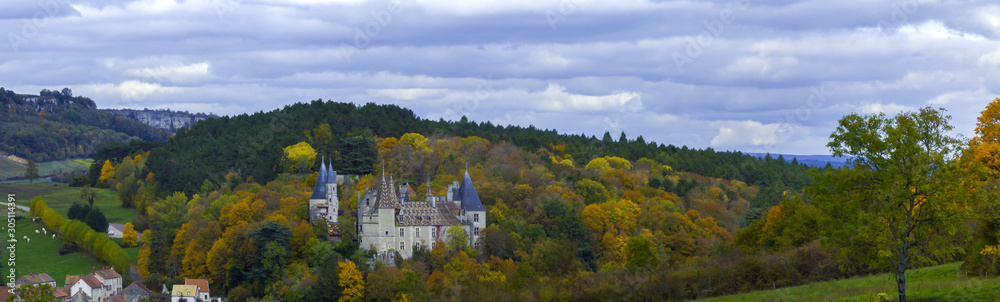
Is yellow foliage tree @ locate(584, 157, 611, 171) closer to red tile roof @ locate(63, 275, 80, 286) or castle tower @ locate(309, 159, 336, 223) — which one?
castle tower @ locate(309, 159, 336, 223)

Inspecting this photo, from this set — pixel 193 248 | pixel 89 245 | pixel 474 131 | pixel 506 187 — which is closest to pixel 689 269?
pixel 506 187

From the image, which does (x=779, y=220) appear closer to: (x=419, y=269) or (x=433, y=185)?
(x=419, y=269)

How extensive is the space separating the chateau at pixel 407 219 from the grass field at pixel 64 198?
212 feet

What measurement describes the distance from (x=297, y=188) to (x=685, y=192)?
158ft

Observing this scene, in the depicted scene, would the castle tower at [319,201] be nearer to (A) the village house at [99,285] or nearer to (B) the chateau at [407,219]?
(B) the chateau at [407,219]

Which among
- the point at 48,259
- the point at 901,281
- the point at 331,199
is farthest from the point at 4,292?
the point at 901,281

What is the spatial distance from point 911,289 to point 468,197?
48.0m

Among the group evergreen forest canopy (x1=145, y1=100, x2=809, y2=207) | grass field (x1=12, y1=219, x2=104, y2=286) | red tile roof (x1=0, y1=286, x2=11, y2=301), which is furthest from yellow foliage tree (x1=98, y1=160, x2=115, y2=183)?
red tile roof (x1=0, y1=286, x2=11, y2=301)

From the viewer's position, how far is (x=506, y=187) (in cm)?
9062

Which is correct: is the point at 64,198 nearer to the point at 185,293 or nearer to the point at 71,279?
the point at 71,279

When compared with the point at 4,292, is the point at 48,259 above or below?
above

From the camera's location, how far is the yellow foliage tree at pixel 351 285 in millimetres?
70875

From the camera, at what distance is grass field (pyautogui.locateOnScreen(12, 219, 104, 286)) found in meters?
98.1

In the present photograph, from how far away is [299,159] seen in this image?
11100 cm
